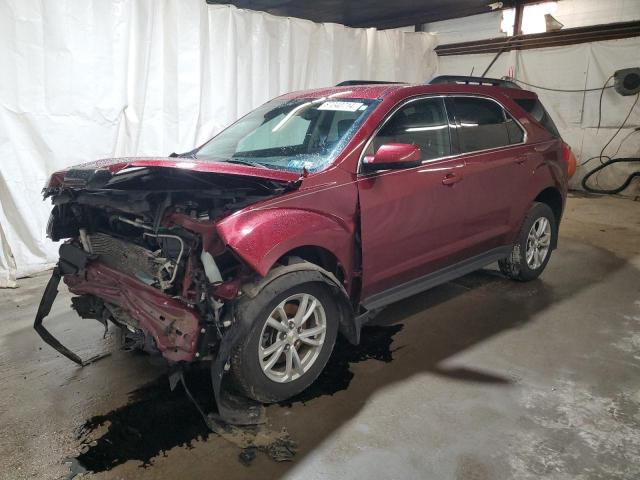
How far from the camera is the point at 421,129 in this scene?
319 cm

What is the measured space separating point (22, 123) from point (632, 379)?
5.24 metres

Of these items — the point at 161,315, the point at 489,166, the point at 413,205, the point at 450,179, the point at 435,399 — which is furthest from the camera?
the point at 489,166

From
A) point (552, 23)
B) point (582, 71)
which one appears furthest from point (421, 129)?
point (552, 23)

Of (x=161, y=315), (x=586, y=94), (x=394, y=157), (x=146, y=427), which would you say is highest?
(x=586, y=94)

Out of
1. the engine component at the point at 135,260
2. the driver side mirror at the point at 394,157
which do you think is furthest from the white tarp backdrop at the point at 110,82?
the driver side mirror at the point at 394,157

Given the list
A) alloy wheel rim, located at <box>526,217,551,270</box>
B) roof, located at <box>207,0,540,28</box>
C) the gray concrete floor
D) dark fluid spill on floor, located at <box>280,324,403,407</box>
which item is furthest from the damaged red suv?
roof, located at <box>207,0,540,28</box>

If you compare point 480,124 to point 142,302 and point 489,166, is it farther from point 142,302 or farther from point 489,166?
point 142,302

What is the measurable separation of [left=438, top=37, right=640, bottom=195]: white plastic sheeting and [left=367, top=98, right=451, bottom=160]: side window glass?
679 cm

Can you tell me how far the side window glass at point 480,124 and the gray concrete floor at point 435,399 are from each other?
1.29 metres

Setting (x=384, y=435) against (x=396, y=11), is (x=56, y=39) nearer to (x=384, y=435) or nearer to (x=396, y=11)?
(x=384, y=435)

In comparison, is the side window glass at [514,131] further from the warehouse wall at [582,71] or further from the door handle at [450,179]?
the warehouse wall at [582,71]

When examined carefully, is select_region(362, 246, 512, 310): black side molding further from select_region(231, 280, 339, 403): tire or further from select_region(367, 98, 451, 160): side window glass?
select_region(367, 98, 451, 160): side window glass

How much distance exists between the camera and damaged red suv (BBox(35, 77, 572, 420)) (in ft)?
7.55

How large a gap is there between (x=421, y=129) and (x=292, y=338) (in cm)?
164
